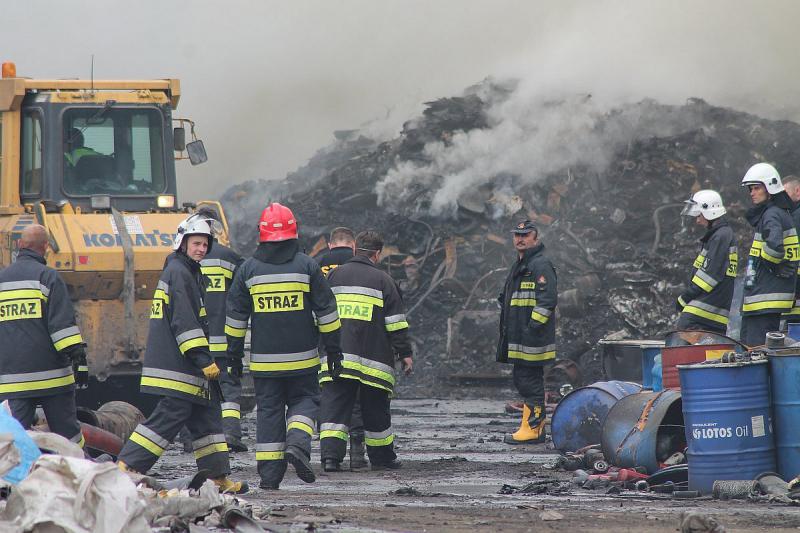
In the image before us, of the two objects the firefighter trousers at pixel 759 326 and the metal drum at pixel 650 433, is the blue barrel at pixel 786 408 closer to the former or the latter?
the metal drum at pixel 650 433

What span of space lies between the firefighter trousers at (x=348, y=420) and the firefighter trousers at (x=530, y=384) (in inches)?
79.6

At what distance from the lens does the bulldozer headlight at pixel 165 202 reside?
12258mm

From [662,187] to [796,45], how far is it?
435 cm

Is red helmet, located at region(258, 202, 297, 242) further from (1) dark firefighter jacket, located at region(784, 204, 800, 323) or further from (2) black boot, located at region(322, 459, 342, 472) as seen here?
(1) dark firefighter jacket, located at region(784, 204, 800, 323)

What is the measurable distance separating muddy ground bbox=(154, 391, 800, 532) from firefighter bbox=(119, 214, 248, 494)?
0.45 metres

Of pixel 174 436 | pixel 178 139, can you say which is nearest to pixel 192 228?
pixel 174 436

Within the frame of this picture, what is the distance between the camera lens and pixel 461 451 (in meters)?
10.4

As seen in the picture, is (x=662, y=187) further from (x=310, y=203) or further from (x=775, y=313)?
(x=775, y=313)

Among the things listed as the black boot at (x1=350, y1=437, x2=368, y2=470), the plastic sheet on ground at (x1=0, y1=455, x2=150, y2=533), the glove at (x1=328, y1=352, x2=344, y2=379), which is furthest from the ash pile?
the plastic sheet on ground at (x1=0, y1=455, x2=150, y2=533)

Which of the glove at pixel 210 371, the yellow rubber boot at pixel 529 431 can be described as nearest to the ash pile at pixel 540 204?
the yellow rubber boot at pixel 529 431

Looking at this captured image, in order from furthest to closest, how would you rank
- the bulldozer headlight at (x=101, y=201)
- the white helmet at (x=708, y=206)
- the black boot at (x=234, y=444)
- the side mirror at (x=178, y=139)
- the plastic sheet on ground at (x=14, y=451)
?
the side mirror at (x=178, y=139) < the bulldozer headlight at (x=101, y=201) < the black boot at (x=234, y=444) < the white helmet at (x=708, y=206) < the plastic sheet on ground at (x=14, y=451)

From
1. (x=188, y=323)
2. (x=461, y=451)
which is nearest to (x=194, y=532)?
(x=188, y=323)

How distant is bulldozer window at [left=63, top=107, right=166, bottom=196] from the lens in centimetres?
1213

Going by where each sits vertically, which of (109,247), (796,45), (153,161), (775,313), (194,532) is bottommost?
(194,532)
